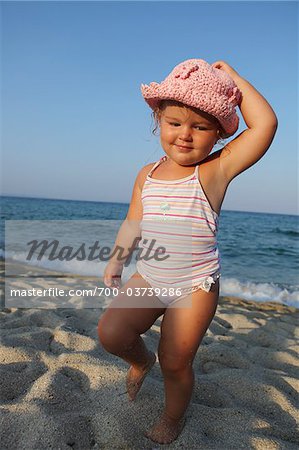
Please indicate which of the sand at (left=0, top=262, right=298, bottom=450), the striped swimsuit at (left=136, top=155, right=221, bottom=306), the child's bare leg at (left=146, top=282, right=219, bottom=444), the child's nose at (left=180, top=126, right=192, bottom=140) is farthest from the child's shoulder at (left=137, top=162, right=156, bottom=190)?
the sand at (left=0, top=262, right=298, bottom=450)

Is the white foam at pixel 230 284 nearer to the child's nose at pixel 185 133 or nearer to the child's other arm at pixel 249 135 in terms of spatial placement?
the child's other arm at pixel 249 135

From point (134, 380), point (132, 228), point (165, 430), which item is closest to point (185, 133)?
point (132, 228)

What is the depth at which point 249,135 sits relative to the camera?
2.04 m

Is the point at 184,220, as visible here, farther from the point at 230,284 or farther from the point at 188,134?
the point at 230,284

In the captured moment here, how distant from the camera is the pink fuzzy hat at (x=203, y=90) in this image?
1948mm

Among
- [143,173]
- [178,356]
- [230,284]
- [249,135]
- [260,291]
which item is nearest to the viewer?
[178,356]

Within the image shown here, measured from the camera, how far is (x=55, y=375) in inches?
94.3

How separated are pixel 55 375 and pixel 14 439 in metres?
0.60

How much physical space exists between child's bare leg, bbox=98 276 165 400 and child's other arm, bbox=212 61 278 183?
31.6 inches

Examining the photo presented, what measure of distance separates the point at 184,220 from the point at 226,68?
895 millimetres

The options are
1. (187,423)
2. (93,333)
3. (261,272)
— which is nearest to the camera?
(187,423)

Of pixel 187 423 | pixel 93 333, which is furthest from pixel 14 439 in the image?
pixel 93 333

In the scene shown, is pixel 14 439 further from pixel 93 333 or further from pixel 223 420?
pixel 93 333

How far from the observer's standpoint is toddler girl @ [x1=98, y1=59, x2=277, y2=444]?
1.97 m
